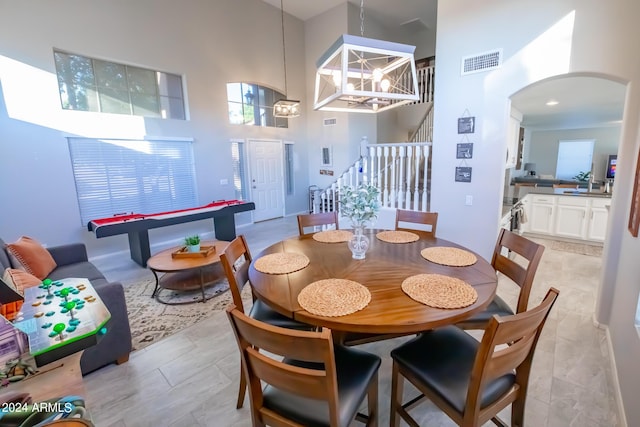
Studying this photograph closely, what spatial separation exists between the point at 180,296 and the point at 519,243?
127 inches

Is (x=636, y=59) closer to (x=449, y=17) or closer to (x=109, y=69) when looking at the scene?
(x=449, y=17)

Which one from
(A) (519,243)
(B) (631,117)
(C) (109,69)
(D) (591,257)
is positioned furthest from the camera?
(C) (109,69)

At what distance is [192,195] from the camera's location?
567 cm

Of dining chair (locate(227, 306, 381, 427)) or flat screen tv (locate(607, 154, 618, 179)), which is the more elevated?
flat screen tv (locate(607, 154, 618, 179))

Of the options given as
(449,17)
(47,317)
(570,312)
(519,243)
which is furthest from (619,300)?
(47,317)

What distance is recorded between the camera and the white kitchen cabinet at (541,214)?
4.96 m

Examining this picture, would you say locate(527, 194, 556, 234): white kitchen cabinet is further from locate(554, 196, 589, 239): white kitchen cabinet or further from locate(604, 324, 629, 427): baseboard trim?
locate(604, 324, 629, 427): baseboard trim

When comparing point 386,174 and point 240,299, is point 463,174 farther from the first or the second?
point 240,299

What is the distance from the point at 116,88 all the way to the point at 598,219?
26.0 feet

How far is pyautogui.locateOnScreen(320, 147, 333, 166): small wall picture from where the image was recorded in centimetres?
745

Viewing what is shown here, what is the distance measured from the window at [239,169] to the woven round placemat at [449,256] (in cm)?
521

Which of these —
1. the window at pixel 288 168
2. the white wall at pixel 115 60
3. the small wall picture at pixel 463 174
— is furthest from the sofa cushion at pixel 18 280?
the window at pixel 288 168

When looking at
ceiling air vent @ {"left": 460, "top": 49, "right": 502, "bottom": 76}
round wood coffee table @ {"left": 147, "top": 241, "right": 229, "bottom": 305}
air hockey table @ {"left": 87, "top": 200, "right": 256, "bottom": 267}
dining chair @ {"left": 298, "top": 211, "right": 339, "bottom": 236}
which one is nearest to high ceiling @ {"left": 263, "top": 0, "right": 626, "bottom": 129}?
ceiling air vent @ {"left": 460, "top": 49, "right": 502, "bottom": 76}

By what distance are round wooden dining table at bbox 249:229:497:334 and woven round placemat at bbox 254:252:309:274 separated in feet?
0.12
